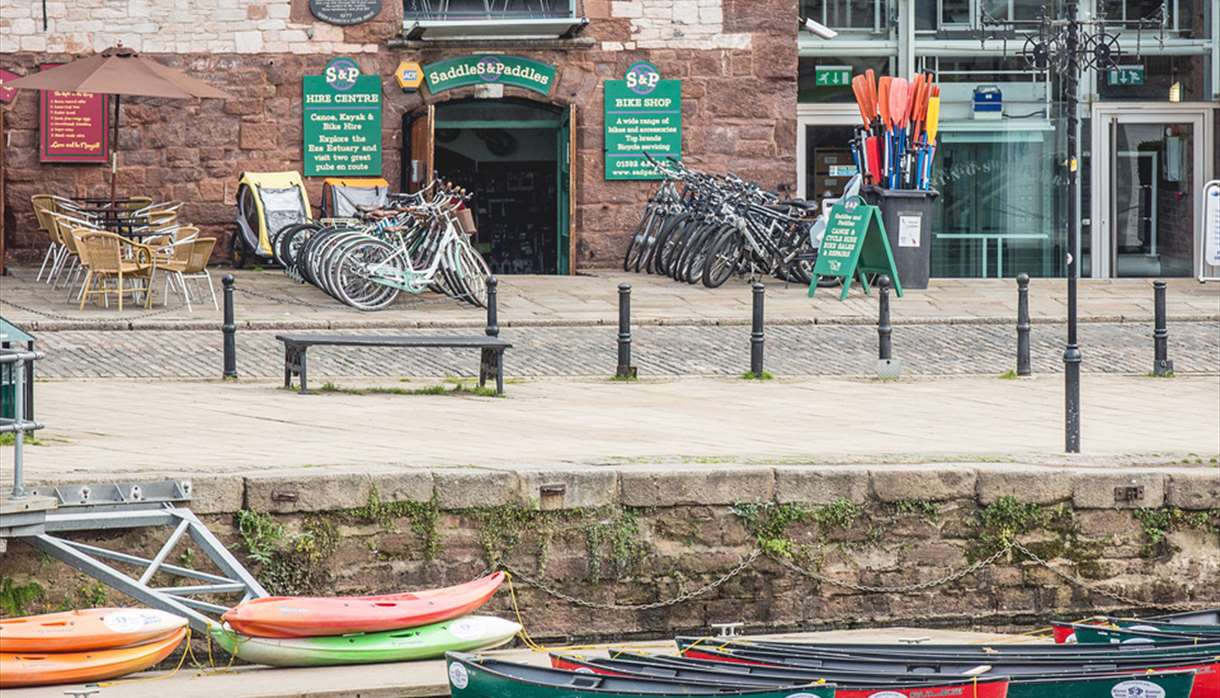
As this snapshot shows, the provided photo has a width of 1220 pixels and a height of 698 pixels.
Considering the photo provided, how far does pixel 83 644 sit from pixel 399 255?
10.3 metres

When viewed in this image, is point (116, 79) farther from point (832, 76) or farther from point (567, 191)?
point (832, 76)

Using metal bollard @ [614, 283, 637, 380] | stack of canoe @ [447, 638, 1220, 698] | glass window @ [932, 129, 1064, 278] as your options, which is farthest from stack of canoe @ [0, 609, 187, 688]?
glass window @ [932, 129, 1064, 278]

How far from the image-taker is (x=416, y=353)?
57.5 feet

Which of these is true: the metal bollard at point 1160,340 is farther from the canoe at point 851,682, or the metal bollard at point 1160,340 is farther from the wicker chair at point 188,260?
the wicker chair at point 188,260

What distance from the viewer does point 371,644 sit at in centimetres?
1009

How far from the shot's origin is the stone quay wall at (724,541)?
Result: 10367 mm

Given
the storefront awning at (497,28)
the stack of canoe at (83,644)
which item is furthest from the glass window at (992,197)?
the stack of canoe at (83,644)

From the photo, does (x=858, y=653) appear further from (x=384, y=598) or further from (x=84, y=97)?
(x=84, y=97)

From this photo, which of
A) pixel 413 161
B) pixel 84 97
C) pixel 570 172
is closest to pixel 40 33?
pixel 84 97

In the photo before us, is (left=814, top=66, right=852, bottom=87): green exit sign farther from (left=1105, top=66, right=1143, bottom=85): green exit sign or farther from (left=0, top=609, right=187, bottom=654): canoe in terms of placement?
(left=0, top=609, right=187, bottom=654): canoe

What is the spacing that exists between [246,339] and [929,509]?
26.6 ft

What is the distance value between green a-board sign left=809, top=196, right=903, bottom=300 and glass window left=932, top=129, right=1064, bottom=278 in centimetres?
460

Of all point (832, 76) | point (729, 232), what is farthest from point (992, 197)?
point (729, 232)

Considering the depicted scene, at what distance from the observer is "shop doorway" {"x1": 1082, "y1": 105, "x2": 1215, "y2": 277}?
25.6 meters
